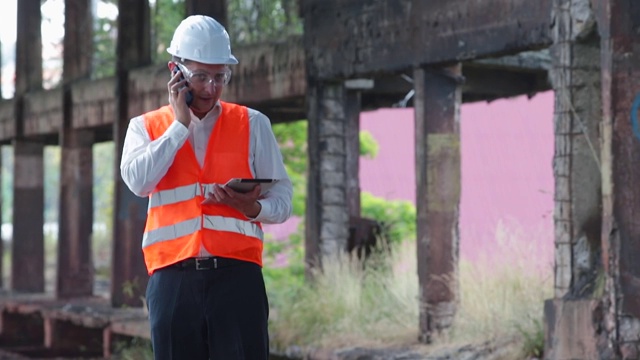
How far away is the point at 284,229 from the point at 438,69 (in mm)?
14515

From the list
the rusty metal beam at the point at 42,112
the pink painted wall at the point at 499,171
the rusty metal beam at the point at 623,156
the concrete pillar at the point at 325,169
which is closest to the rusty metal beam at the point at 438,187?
the concrete pillar at the point at 325,169

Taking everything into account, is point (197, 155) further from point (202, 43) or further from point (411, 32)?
point (411, 32)

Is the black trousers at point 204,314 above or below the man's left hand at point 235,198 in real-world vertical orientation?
below

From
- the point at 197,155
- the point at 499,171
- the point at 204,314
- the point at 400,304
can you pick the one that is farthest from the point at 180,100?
the point at 499,171

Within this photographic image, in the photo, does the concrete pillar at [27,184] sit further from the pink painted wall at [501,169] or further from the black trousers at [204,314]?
the black trousers at [204,314]

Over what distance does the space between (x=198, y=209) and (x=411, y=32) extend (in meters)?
6.35

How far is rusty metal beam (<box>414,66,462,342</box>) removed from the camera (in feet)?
35.0

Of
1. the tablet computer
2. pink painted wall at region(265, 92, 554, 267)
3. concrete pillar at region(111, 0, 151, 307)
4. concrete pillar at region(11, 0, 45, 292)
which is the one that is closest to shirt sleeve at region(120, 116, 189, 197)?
the tablet computer

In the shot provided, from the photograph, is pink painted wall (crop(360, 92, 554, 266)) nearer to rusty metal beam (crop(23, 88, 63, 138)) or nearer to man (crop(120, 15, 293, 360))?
rusty metal beam (crop(23, 88, 63, 138))

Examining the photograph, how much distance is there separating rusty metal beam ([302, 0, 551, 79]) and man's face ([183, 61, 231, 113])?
15.7 ft

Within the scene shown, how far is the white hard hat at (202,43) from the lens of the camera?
4.96m

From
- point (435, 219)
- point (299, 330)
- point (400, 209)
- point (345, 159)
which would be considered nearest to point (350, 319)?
point (299, 330)

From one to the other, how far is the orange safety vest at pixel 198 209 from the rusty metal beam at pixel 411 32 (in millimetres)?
4795

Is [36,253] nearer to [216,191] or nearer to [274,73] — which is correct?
[274,73]
